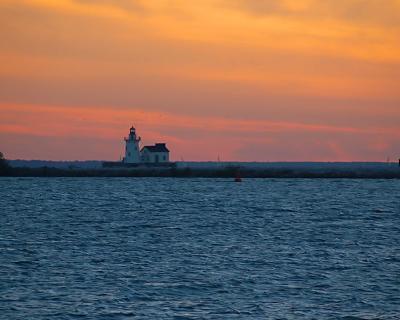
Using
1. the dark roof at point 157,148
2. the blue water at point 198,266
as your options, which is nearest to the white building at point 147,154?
the dark roof at point 157,148

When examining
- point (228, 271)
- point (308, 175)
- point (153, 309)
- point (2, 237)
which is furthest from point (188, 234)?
point (308, 175)

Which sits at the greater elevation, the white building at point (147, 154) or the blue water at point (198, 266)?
the white building at point (147, 154)

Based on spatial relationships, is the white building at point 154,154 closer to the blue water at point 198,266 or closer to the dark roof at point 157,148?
the dark roof at point 157,148

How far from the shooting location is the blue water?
2567 cm

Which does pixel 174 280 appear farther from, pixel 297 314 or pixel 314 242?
pixel 314 242

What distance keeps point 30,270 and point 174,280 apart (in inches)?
243

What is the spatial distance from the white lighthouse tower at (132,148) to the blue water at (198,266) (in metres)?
95.3

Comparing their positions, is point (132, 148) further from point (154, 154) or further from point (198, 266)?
point (198, 266)

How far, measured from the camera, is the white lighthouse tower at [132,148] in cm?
15912

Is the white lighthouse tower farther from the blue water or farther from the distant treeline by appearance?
the blue water

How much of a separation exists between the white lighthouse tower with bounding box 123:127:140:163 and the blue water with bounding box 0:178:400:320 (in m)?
95.3

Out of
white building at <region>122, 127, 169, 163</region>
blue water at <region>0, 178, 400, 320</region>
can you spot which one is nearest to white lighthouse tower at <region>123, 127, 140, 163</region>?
white building at <region>122, 127, 169, 163</region>

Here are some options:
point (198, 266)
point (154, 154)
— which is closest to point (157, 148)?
point (154, 154)

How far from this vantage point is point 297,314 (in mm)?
24797
